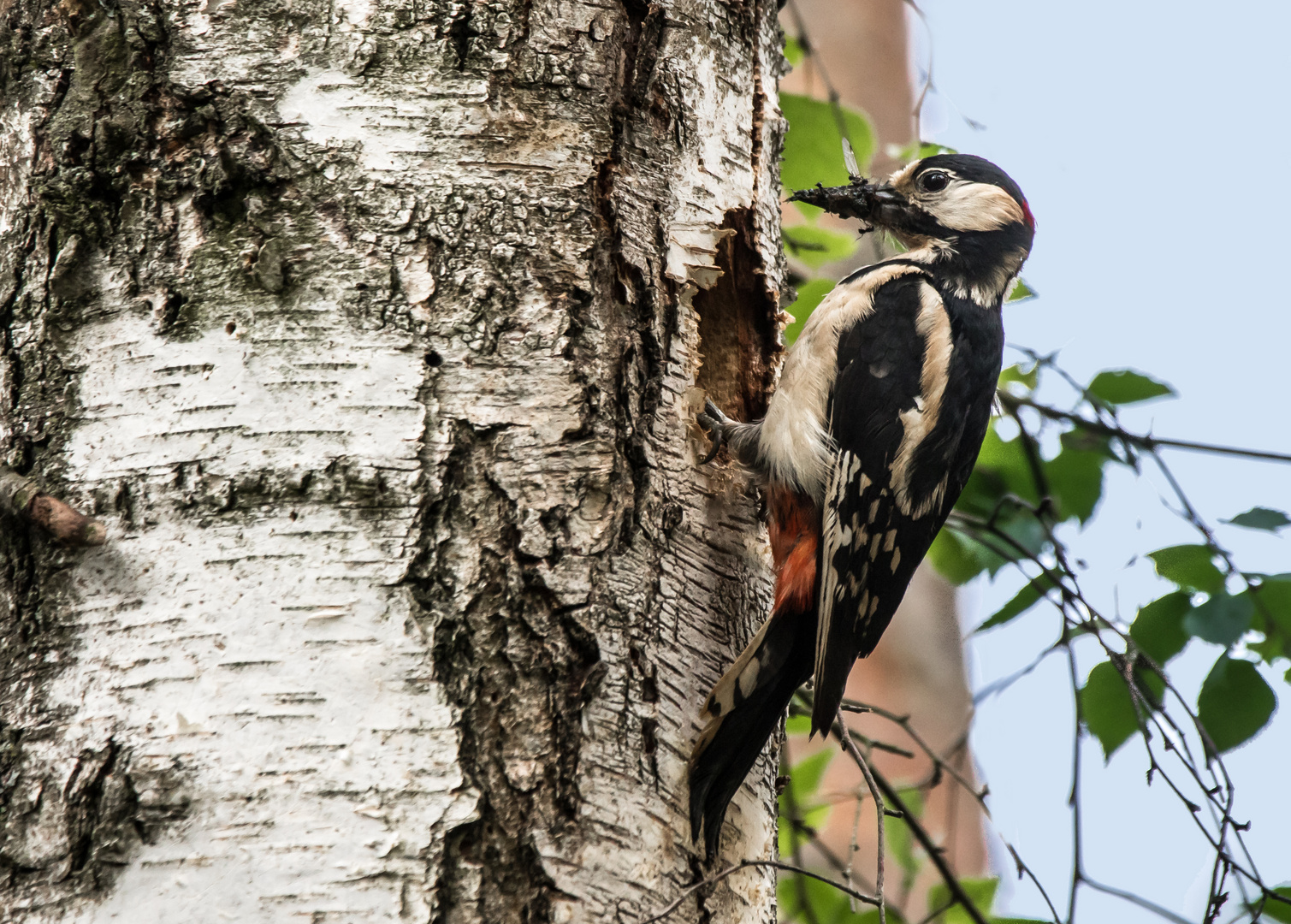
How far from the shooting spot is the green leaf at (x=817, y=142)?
317 cm

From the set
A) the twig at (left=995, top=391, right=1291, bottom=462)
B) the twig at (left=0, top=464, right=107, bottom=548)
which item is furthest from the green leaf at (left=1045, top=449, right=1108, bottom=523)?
the twig at (left=0, top=464, right=107, bottom=548)

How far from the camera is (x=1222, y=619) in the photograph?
2439 mm

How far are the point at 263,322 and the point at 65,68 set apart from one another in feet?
1.85

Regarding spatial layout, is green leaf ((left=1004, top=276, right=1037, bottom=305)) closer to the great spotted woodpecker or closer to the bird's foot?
the great spotted woodpecker

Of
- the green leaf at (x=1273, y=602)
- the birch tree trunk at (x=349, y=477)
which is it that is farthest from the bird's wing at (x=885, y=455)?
the green leaf at (x=1273, y=602)

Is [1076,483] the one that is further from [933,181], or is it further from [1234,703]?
[933,181]

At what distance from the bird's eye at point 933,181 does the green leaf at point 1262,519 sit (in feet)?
4.06

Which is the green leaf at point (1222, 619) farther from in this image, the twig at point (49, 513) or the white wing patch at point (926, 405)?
the twig at point (49, 513)

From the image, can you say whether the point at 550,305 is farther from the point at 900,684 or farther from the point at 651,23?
the point at 900,684

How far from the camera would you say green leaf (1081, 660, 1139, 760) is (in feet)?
8.33

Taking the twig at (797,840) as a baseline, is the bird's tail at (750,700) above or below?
above

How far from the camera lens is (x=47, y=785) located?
146 centimetres

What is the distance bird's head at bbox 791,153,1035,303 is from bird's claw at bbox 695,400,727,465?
3.47ft

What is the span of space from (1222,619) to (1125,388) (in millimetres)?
727
